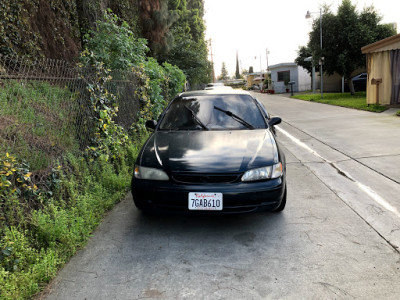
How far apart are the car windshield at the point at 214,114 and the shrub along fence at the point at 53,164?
3.98ft

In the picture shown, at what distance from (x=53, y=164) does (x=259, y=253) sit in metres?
2.69

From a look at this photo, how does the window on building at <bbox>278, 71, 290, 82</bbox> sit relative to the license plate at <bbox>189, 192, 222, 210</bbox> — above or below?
above

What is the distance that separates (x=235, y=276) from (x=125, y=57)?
651 centimetres

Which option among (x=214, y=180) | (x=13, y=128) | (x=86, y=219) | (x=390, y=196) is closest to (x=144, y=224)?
(x=86, y=219)

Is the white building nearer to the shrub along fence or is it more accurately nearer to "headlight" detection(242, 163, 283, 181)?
the shrub along fence

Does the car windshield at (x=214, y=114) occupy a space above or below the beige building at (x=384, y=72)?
below

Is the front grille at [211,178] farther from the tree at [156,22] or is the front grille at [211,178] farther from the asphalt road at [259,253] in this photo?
the tree at [156,22]

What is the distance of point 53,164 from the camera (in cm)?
396

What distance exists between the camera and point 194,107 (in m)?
4.71

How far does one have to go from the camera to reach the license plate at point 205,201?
3104mm

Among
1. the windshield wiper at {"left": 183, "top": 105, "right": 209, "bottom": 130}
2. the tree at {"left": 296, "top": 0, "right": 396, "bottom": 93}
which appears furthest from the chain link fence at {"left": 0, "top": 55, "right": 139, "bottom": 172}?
the tree at {"left": 296, "top": 0, "right": 396, "bottom": 93}

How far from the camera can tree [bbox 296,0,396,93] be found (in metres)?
21.5

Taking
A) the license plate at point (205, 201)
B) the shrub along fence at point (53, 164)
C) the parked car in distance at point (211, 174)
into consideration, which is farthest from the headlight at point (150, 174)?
the shrub along fence at point (53, 164)

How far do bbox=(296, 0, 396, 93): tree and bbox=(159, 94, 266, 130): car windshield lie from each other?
20215 mm
